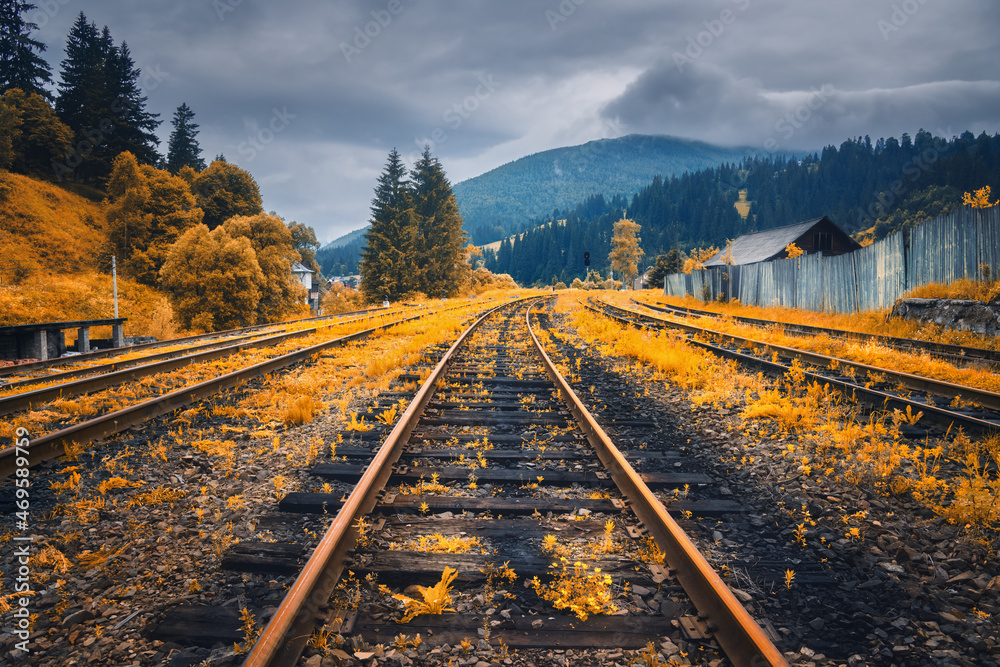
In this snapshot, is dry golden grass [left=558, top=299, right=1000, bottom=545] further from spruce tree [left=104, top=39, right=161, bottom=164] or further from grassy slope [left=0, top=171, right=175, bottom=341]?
spruce tree [left=104, top=39, right=161, bottom=164]

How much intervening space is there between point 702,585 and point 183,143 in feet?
244

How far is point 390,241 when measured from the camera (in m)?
41.0

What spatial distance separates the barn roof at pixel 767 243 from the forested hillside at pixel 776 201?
67.6 metres

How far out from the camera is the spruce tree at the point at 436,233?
42844 mm

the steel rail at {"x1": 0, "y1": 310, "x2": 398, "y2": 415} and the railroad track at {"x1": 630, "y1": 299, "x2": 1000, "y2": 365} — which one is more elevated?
the steel rail at {"x1": 0, "y1": 310, "x2": 398, "y2": 415}

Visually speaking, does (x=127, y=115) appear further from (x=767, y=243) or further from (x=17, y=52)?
(x=767, y=243)

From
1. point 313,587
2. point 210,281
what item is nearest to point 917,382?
point 313,587

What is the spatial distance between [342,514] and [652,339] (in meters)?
9.90

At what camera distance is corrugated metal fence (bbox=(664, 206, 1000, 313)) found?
12.1m

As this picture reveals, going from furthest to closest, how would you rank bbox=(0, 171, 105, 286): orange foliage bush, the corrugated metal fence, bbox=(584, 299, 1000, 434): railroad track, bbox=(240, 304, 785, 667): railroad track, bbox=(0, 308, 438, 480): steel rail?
bbox=(0, 171, 105, 286): orange foliage bush < the corrugated metal fence < bbox=(584, 299, 1000, 434): railroad track < bbox=(0, 308, 438, 480): steel rail < bbox=(240, 304, 785, 667): railroad track

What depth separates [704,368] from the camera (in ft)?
27.0

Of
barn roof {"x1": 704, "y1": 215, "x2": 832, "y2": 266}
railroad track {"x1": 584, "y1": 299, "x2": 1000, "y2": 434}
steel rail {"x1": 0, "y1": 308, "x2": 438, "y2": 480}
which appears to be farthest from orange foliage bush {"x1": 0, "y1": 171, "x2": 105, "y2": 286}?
barn roof {"x1": 704, "y1": 215, "x2": 832, "y2": 266}

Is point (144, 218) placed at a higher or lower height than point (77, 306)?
higher

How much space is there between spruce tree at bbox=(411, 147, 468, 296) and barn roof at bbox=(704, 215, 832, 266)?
26672 millimetres
